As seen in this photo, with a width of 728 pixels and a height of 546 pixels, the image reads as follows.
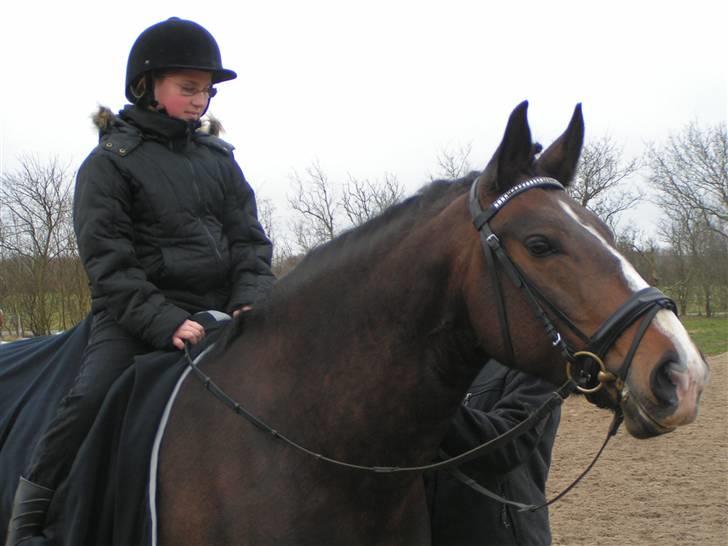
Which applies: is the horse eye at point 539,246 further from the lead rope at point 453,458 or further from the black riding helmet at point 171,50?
the black riding helmet at point 171,50

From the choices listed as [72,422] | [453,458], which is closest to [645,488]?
[453,458]

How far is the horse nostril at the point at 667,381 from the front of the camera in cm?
219

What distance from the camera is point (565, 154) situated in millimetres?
2900

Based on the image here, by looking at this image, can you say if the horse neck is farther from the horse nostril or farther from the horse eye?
the horse nostril

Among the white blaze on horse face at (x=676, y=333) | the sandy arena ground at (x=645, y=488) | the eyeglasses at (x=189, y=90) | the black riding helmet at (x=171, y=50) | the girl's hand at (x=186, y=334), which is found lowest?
the sandy arena ground at (x=645, y=488)

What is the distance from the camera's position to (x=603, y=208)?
27922 mm

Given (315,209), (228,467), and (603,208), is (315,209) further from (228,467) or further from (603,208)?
(228,467)

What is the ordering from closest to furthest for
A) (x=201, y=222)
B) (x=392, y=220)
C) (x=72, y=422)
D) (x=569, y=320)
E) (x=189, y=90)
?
(x=569, y=320)
(x=392, y=220)
(x=72, y=422)
(x=201, y=222)
(x=189, y=90)

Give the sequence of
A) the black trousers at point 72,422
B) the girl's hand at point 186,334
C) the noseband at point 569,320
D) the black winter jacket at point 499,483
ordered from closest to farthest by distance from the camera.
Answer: the noseband at point 569,320
the black trousers at point 72,422
the girl's hand at point 186,334
the black winter jacket at point 499,483

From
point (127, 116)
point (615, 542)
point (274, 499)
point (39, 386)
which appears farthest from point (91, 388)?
point (615, 542)

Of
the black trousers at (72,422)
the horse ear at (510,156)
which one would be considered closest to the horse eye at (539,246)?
the horse ear at (510,156)

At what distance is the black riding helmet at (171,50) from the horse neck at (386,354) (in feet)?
4.89

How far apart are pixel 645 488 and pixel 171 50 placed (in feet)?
26.4

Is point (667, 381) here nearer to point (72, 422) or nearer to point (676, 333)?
point (676, 333)
